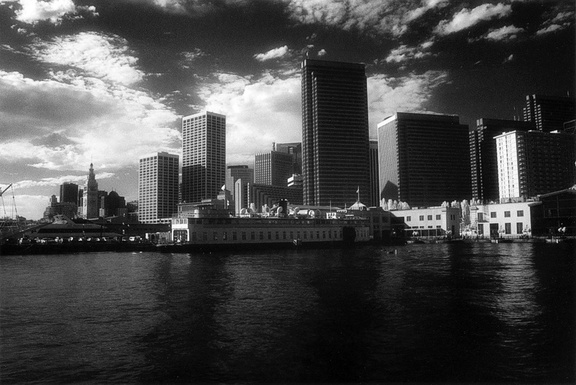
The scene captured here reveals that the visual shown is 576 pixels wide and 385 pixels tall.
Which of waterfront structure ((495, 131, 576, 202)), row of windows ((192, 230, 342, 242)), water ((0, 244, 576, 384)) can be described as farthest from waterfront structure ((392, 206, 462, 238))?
water ((0, 244, 576, 384))

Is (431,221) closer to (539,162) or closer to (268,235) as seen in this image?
(268,235)

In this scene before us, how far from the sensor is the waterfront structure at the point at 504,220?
377 ft

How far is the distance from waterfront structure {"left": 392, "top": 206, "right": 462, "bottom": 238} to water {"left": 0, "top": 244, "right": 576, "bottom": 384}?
99207mm

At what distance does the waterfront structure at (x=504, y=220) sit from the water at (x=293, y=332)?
299 ft

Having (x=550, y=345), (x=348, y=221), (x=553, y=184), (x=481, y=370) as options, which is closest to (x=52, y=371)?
(x=481, y=370)

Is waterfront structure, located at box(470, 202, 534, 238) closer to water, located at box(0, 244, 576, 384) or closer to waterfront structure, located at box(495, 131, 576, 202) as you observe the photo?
waterfront structure, located at box(495, 131, 576, 202)

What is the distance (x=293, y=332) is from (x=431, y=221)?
125m

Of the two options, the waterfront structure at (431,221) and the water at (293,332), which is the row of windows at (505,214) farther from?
the water at (293,332)

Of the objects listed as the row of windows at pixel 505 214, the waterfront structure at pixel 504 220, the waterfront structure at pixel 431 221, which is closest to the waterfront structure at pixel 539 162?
the row of windows at pixel 505 214

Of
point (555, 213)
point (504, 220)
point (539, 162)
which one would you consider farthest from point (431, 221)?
point (539, 162)

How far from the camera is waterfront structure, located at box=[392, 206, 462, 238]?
130m

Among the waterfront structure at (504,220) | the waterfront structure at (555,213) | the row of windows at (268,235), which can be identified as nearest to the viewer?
the row of windows at (268,235)

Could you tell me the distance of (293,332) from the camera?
749 inches

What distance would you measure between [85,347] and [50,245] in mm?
85104
